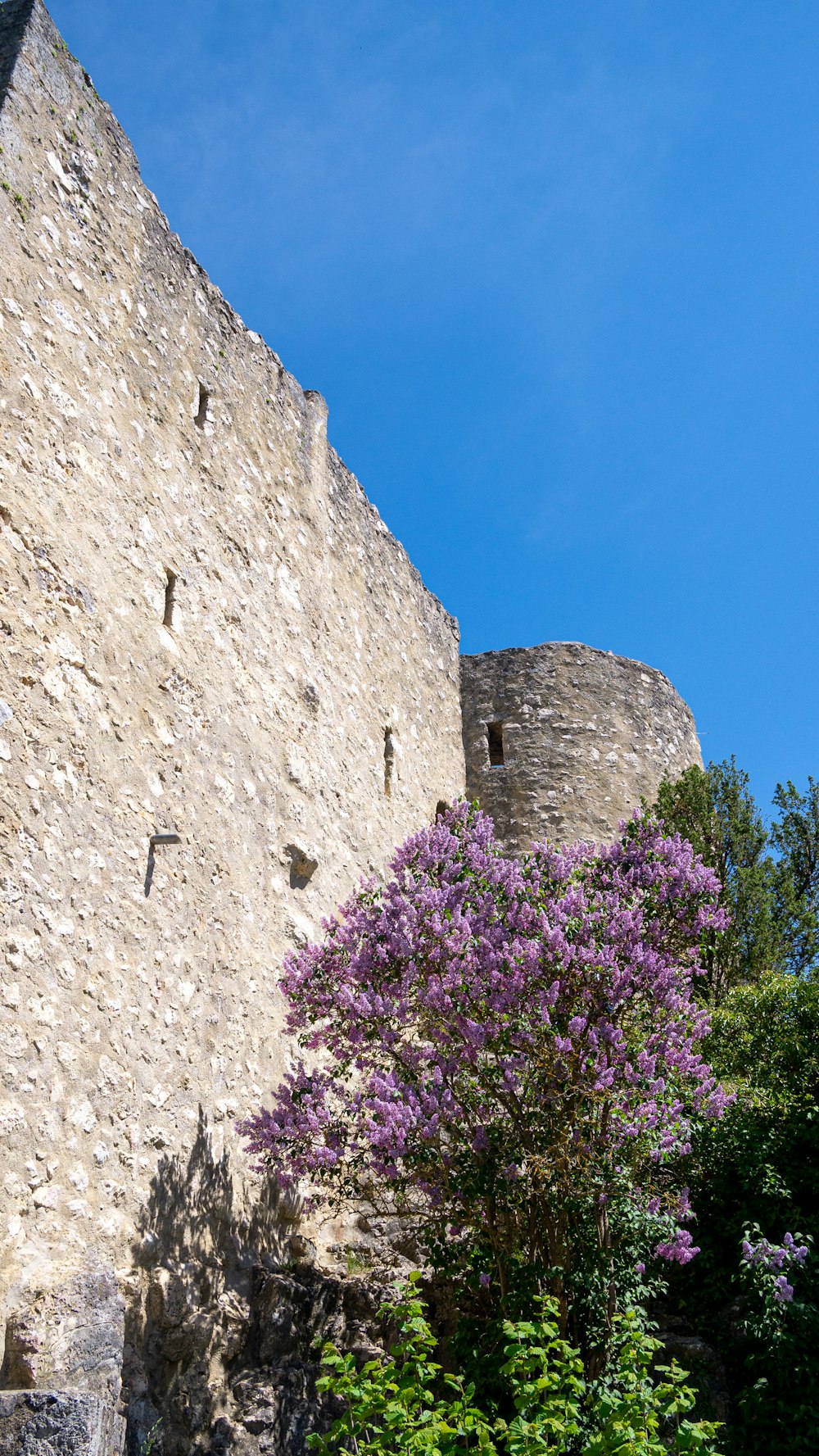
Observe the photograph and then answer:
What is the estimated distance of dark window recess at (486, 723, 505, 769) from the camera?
13281 mm

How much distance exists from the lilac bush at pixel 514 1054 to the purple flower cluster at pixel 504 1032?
0.03ft

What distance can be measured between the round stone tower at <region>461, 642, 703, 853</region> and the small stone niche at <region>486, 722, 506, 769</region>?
0.5 inches

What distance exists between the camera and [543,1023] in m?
5.77

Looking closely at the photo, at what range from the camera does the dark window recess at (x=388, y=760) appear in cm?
1035

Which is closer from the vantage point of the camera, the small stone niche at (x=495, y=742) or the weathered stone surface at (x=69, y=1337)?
the weathered stone surface at (x=69, y=1337)

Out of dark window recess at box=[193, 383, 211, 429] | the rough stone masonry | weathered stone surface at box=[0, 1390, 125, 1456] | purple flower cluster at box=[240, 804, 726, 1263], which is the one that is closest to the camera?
weathered stone surface at box=[0, 1390, 125, 1456]

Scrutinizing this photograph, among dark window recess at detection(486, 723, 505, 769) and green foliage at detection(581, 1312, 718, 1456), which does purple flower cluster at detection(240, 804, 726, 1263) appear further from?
dark window recess at detection(486, 723, 505, 769)

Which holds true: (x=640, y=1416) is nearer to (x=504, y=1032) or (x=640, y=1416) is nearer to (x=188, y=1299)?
(x=504, y=1032)

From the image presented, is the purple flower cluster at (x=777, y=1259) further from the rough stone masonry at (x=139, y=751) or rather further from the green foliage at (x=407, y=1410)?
the rough stone masonry at (x=139, y=751)

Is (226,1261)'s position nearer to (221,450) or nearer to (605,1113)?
(605,1113)

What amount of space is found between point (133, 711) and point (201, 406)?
2709 millimetres

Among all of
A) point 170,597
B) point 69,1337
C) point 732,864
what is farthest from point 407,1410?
point 732,864

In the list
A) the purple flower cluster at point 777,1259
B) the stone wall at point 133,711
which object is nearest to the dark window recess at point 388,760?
the stone wall at point 133,711

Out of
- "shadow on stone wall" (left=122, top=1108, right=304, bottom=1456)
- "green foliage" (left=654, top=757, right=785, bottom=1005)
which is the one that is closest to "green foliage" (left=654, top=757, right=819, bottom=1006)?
"green foliage" (left=654, top=757, right=785, bottom=1005)
